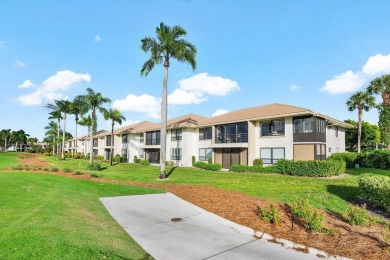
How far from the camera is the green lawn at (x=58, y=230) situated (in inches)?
223

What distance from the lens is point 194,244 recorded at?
7.73 metres

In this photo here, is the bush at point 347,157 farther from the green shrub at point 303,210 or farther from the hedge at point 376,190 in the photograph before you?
the green shrub at point 303,210

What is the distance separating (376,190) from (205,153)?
2886 centimetres

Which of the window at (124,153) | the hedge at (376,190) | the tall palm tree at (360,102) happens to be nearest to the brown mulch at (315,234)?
the hedge at (376,190)

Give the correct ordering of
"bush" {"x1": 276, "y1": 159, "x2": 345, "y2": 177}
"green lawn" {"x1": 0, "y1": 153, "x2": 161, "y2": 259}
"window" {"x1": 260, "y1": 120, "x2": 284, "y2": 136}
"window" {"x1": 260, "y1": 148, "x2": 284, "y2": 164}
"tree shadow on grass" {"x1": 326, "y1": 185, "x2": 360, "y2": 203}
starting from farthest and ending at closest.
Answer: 1. "window" {"x1": 260, "y1": 120, "x2": 284, "y2": 136}
2. "window" {"x1": 260, "y1": 148, "x2": 284, "y2": 164}
3. "bush" {"x1": 276, "y1": 159, "x2": 345, "y2": 177}
4. "tree shadow on grass" {"x1": 326, "y1": 185, "x2": 360, "y2": 203}
5. "green lawn" {"x1": 0, "y1": 153, "x2": 161, "y2": 259}

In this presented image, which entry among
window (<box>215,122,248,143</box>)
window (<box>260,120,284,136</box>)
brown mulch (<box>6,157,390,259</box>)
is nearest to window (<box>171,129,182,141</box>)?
window (<box>215,122,248,143</box>)

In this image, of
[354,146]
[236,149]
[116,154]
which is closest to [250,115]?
[236,149]

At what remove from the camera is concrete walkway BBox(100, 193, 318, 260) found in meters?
7.05

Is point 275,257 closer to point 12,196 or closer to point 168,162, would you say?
point 12,196

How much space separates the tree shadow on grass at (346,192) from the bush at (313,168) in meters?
7.80

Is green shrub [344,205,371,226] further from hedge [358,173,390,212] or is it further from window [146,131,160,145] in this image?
window [146,131,160,145]

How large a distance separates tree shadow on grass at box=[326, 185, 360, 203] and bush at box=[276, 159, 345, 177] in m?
7.80

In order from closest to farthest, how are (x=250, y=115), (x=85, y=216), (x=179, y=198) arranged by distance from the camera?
(x=85, y=216), (x=179, y=198), (x=250, y=115)

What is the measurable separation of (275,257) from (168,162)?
3489 centimetres
